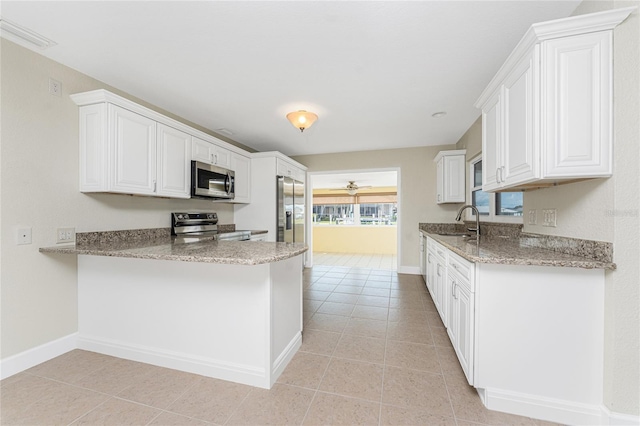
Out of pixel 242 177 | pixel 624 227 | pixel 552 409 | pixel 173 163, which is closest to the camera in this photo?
pixel 624 227

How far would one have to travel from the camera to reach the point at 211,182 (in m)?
3.34

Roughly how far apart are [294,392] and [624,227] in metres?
2.00

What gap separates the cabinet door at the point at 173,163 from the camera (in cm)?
270

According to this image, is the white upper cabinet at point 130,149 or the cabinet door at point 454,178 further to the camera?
the cabinet door at point 454,178

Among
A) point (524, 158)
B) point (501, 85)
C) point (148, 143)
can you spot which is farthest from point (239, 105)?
point (524, 158)

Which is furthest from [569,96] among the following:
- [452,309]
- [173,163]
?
[173,163]

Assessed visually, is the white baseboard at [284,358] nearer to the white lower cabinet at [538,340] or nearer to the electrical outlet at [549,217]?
the white lower cabinet at [538,340]

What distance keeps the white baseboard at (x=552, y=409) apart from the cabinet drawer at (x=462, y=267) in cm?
62

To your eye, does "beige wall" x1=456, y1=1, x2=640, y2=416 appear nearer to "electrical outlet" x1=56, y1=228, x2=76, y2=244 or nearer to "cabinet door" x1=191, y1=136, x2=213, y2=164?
"cabinet door" x1=191, y1=136, x2=213, y2=164

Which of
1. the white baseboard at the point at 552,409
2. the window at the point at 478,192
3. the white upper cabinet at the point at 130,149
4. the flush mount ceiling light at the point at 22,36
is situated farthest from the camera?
the window at the point at 478,192

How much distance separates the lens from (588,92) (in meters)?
1.34

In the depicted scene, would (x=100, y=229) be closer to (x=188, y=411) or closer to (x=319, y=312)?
(x=188, y=411)

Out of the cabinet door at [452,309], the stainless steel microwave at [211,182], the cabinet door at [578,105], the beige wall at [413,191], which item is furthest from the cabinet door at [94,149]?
the beige wall at [413,191]

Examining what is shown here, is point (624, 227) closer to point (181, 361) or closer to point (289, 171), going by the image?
point (181, 361)
